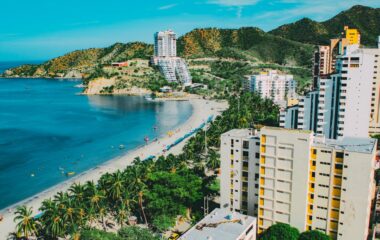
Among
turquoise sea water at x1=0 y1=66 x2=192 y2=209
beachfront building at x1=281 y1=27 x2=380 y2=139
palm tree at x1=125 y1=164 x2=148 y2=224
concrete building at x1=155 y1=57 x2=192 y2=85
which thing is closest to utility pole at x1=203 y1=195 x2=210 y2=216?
palm tree at x1=125 y1=164 x2=148 y2=224

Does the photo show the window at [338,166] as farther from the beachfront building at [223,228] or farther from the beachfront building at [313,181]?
the beachfront building at [223,228]

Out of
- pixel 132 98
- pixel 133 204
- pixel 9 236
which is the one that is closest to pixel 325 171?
pixel 133 204

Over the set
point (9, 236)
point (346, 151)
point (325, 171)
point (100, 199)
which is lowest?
point (9, 236)

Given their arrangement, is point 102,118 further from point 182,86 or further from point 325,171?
point 325,171

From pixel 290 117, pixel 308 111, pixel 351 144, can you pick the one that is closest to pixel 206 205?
pixel 351 144

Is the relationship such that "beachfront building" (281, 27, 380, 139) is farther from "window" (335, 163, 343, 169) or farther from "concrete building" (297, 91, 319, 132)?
"window" (335, 163, 343, 169)

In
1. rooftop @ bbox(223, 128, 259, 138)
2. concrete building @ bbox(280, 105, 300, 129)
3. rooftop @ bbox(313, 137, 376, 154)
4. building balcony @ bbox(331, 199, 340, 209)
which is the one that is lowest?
building balcony @ bbox(331, 199, 340, 209)

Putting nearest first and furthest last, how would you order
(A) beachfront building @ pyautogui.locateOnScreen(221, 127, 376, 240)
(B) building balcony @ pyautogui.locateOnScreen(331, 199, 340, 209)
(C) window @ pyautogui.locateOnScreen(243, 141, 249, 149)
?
1. (A) beachfront building @ pyautogui.locateOnScreen(221, 127, 376, 240)
2. (B) building balcony @ pyautogui.locateOnScreen(331, 199, 340, 209)
3. (C) window @ pyautogui.locateOnScreen(243, 141, 249, 149)

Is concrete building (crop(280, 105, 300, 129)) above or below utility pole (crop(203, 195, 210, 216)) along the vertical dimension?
above

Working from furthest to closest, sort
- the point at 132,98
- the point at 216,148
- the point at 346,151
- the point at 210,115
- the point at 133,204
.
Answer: the point at 132,98, the point at 210,115, the point at 216,148, the point at 133,204, the point at 346,151
